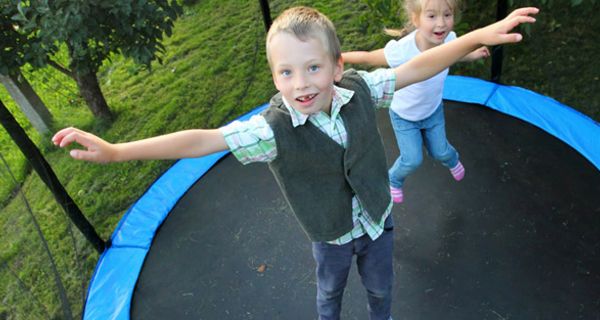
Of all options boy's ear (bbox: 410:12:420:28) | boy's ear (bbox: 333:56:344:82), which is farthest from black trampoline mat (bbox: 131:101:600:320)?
boy's ear (bbox: 333:56:344:82)

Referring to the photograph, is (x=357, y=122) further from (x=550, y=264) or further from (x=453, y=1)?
(x=550, y=264)

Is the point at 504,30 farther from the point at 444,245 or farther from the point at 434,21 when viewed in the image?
the point at 444,245

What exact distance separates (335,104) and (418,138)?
91 cm

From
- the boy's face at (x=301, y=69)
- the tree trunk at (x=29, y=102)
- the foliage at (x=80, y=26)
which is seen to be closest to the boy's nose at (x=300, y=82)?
the boy's face at (x=301, y=69)

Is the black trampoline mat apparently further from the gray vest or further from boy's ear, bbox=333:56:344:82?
boy's ear, bbox=333:56:344:82

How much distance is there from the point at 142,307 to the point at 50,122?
205cm

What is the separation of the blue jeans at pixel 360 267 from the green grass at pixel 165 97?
137 cm

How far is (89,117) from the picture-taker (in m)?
3.60

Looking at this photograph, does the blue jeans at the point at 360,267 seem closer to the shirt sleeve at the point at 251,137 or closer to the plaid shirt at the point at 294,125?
the plaid shirt at the point at 294,125

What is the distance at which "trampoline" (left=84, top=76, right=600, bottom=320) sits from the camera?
1874mm

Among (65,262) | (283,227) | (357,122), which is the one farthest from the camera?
(65,262)

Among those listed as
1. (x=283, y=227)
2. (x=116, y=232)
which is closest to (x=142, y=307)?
(x=116, y=232)

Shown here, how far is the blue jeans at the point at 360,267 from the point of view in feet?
4.72

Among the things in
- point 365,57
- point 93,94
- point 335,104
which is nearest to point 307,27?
point 335,104
